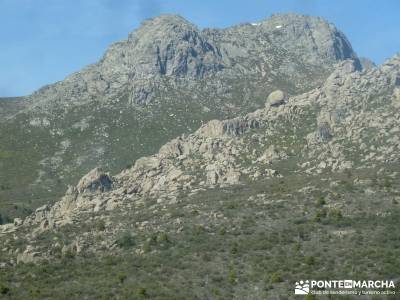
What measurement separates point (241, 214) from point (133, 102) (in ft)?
330

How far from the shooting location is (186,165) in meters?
92.3

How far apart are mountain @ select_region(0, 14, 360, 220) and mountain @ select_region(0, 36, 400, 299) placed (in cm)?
3606

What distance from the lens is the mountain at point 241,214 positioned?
48.2 meters

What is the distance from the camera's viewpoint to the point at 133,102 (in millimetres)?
161125

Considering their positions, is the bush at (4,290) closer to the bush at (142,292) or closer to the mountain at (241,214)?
the mountain at (241,214)

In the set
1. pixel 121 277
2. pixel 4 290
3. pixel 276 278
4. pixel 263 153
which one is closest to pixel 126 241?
pixel 121 277

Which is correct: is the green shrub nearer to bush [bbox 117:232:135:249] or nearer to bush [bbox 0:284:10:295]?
bush [bbox 0:284:10:295]

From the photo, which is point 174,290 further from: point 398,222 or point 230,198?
point 230,198

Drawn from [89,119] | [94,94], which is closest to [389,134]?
[89,119]

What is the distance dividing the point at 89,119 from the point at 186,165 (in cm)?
6993

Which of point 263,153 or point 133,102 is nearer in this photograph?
point 263,153

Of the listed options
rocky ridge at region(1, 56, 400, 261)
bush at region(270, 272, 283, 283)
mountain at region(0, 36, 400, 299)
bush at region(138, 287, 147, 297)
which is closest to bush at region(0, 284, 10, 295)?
mountain at region(0, 36, 400, 299)

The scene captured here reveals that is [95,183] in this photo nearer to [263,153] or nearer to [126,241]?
[263,153]

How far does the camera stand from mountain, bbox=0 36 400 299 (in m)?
48.2
